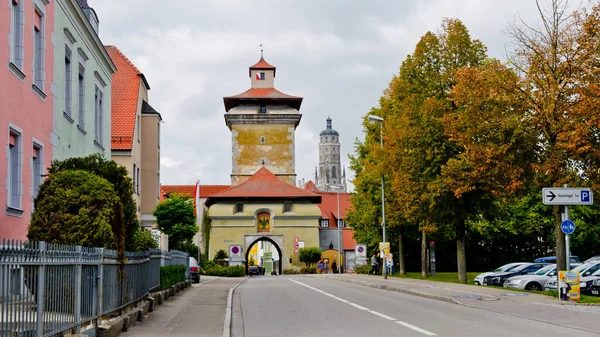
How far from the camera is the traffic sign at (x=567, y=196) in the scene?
2338 cm

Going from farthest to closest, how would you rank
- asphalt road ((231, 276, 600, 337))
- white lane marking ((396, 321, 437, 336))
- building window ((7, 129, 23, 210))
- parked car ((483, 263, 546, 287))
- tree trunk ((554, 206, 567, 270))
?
parked car ((483, 263, 546, 287)), tree trunk ((554, 206, 567, 270)), building window ((7, 129, 23, 210)), asphalt road ((231, 276, 600, 337)), white lane marking ((396, 321, 437, 336))

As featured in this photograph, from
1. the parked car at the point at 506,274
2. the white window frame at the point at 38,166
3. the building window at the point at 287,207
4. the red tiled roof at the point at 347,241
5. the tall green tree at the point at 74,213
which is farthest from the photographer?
the red tiled roof at the point at 347,241

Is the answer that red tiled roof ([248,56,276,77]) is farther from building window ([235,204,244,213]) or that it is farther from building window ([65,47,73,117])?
building window ([65,47,73,117])

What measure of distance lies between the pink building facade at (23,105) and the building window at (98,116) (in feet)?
26.4

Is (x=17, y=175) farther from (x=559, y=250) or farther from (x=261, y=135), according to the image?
(x=261, y=135)

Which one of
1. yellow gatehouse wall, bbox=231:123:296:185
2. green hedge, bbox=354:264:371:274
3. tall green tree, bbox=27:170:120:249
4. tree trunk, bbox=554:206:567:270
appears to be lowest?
green hedge, bbox=354:264:371:274

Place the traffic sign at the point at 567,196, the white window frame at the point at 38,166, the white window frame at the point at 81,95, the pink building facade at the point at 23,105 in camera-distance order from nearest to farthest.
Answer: the pink building facade at the point at 23,105
the white window frame at the point at 38,166
the traffic sign at the point at 567,196
the white window frame at the point at 81,95

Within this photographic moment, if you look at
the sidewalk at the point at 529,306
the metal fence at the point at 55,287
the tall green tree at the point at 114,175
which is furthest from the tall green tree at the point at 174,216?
the metal fence at the point at 55,287

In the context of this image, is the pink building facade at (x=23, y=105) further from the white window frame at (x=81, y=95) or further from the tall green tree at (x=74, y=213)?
the white window frame at (x=81, y=95)

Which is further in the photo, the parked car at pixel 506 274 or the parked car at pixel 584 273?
the parked car at pixel 506 274

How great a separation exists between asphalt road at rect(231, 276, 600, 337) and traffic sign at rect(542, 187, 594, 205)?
4.73m

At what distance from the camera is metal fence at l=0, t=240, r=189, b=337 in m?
7.37

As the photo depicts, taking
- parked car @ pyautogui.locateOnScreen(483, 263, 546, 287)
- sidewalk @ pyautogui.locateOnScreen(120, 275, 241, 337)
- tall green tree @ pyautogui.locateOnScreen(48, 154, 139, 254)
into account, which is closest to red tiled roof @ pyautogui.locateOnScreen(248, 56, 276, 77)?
parked car @ pyautogui.locateOnScreen(483, 263, 546, 287)

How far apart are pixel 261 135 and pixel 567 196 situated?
241 ft
